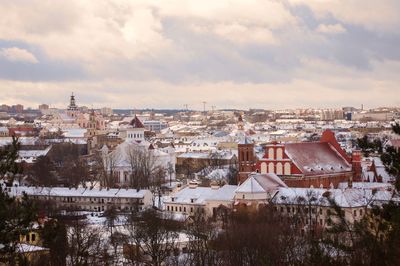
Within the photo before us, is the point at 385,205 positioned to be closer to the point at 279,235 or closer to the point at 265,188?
the point at 279,235

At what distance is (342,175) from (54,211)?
21.8 meters

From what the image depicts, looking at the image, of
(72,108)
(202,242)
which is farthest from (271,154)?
(72,108)

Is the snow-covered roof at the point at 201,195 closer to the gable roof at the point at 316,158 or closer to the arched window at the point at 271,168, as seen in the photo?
the arched window at the point at 271,168

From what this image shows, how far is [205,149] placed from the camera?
113375 mm

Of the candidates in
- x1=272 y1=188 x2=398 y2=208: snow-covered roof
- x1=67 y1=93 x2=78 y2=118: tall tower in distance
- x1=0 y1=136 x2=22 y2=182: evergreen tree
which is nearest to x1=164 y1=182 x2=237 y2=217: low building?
x1=272 y1=188 x2=398 y2=208: snow-covered roof

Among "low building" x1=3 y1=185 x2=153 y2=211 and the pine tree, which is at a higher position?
the pine tree

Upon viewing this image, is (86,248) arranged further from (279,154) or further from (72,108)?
(72,108)

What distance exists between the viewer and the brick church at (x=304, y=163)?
55378mm

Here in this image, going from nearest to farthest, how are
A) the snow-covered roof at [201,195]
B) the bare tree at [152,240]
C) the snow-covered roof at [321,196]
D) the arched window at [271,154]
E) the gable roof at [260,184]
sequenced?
the bare tree at [152,240] → the snow-covered roof at [321,196] → the gable roof at [260,184] → the snow-covered roof at [201,195] → the arched window at [271,154]

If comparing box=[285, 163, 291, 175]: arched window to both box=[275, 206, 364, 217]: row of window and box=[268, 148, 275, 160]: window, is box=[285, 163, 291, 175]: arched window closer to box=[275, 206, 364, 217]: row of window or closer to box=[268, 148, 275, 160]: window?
box=[268, 148, 275, 160]: window

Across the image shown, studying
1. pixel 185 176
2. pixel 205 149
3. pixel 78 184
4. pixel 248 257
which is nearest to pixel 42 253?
pixel 248 257

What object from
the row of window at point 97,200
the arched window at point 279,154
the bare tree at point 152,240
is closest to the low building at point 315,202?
the arched window at point 279,154

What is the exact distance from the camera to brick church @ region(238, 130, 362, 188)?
182ft

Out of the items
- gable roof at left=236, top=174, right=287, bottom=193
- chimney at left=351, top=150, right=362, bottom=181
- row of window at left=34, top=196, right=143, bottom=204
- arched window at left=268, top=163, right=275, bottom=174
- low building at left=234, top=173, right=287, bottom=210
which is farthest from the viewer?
chimney at left=351, top=150, right=362, bottom=181
